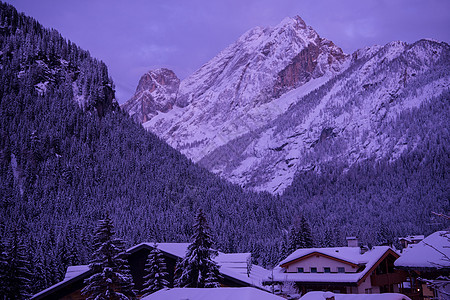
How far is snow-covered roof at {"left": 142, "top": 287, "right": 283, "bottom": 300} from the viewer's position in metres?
14.8

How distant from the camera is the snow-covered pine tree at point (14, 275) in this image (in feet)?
118

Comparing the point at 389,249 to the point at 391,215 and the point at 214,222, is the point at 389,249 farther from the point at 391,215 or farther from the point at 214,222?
the point at 391,215

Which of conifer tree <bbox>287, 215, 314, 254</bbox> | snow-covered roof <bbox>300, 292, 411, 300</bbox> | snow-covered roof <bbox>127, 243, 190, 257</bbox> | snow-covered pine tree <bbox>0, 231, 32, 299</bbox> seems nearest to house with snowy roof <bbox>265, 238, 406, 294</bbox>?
snow-covered roof <bbox>127, 243, 190, 257</bbox>

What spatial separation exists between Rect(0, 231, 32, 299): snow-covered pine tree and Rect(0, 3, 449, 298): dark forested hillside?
55.2m

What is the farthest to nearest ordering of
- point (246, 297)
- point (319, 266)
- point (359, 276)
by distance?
point (319, 266), point (359, 276), point (246, 297)

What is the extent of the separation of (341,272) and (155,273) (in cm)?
1661

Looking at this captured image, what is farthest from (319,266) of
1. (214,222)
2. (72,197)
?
(72,197)

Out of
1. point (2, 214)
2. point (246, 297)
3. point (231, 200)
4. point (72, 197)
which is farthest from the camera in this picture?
point (231, 200)

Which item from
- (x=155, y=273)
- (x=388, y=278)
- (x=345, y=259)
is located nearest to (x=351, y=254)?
(x=345, y=259)

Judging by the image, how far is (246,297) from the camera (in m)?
14.4

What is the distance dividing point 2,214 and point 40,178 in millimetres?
26892

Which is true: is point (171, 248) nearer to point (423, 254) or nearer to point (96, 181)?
point (423, 254)

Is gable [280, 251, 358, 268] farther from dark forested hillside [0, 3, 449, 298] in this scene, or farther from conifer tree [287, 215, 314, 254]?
dark forested hillside [0, 3, 449, 298]

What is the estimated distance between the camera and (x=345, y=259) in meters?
37.6
